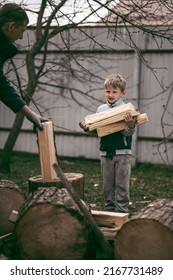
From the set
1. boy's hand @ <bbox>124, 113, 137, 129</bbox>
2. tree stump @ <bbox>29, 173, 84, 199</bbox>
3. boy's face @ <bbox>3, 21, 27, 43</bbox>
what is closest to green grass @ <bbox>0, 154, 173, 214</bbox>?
tree stump @ <bbox>29, 173, 84, 199</bbox>

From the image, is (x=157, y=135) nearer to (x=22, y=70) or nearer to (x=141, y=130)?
(x=141, y=130)

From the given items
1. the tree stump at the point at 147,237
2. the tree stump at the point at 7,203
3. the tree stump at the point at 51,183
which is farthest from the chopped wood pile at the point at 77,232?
the tree stump at the point at 7,203

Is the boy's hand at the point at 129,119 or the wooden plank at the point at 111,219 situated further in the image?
the boy's hand at the point at 129,119

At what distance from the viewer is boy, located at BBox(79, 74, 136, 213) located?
5.18m

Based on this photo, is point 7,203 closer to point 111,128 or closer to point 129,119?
point 111,128

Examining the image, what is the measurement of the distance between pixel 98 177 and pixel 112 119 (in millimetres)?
4151

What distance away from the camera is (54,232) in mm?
4043

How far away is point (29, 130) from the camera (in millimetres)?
11508

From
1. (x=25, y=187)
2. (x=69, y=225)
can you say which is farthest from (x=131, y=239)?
(x=25, y=187)

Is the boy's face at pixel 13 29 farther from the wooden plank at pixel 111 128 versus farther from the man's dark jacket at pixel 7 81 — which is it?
the wooden plank at pixel 111 128

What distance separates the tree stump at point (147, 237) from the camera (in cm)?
376

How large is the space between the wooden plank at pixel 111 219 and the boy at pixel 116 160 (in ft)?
2.31

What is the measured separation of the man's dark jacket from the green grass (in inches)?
92.2
